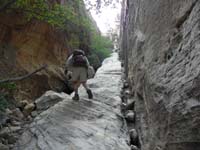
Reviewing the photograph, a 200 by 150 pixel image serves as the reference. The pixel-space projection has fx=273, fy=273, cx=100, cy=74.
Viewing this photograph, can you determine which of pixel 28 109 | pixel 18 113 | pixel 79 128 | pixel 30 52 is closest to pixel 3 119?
pixel 18 113

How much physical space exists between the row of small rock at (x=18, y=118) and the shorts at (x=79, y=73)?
3.08ft

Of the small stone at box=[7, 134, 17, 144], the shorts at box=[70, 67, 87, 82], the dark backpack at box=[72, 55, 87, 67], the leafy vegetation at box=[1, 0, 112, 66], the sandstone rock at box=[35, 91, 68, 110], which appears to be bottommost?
the small stone at box=[7, 134, 17, 144]

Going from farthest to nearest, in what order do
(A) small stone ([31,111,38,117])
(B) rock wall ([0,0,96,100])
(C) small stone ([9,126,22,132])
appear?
(B) rock wall ([0,0,96,100]) → (A) small stone ([31,111,38,117]) → (C) small stone ([9,126,22,132])

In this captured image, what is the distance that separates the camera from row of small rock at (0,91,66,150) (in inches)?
228

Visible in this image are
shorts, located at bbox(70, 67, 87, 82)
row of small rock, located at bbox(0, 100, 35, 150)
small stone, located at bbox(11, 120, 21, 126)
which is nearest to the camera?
row of small rock, located at bbox(0, 100, 35, 150)

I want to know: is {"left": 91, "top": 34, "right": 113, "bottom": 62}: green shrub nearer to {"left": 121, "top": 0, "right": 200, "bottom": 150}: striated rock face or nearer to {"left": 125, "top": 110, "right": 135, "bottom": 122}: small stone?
{"left": 125, "top": 110, "right": 135, "bottom": 122}: small stone

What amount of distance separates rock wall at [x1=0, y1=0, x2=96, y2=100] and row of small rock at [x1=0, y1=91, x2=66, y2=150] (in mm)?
1338

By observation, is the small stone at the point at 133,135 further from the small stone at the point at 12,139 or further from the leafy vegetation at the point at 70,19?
the leafy vegetation at the point at 70,19

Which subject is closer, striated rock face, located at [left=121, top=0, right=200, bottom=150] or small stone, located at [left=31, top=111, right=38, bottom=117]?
striated rock face, located at [left=121, top=0, right=200, bottom=150]

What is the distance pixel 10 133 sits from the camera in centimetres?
606

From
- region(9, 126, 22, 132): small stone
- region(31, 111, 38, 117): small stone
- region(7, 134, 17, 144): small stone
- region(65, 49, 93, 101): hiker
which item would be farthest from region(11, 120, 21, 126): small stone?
region(65, 49, 93, 101): hiker

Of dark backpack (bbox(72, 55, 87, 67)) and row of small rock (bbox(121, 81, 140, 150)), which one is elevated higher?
dark backpack (bbox(72, 55, 87, 67))

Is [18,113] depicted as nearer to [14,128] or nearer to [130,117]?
[14,128]

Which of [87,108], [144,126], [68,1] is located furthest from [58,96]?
[68,1]
